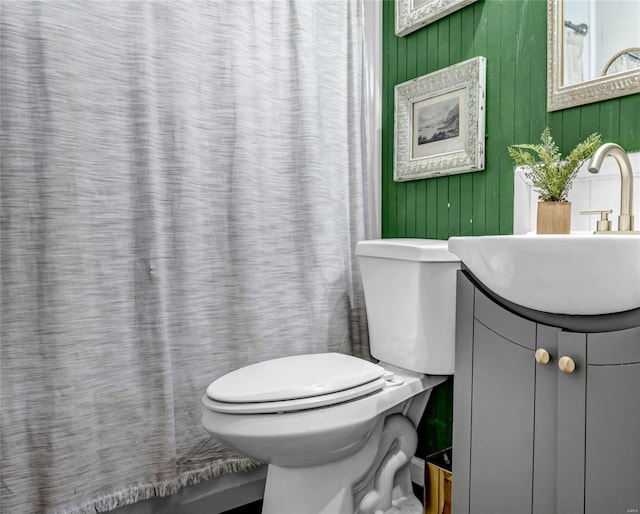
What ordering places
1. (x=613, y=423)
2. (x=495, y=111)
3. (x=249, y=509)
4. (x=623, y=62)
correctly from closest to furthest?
1. (x=613, y=423)
2. (x=623, y=62)
3. (x=495, y=111)
4. (x=249, y=509)

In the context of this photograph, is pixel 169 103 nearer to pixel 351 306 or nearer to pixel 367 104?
pixel 367 104

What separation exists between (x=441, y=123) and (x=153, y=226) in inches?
38.9

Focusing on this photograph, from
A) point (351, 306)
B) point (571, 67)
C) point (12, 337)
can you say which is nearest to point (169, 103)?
point (12, 337)

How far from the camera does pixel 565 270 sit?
0.84 metres

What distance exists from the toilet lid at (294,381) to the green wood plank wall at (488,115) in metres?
0.50

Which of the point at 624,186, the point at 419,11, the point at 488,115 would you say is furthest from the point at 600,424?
the point at 419,11

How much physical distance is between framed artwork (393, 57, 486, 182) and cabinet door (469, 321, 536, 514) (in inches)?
27.4

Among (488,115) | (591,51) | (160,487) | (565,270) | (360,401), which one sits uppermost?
(591,51)

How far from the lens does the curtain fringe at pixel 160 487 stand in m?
1.31

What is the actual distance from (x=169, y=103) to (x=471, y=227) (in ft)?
3.29

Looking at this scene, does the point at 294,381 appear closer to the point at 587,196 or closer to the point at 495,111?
the point at 587,196

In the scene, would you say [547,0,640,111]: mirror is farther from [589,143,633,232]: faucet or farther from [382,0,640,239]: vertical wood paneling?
[589,143,633,232]: faucet

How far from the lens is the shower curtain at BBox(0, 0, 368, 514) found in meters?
1.23

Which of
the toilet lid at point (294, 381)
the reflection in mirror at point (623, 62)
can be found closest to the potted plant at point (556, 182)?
A: the reflection in mirror at point (623, 62)
